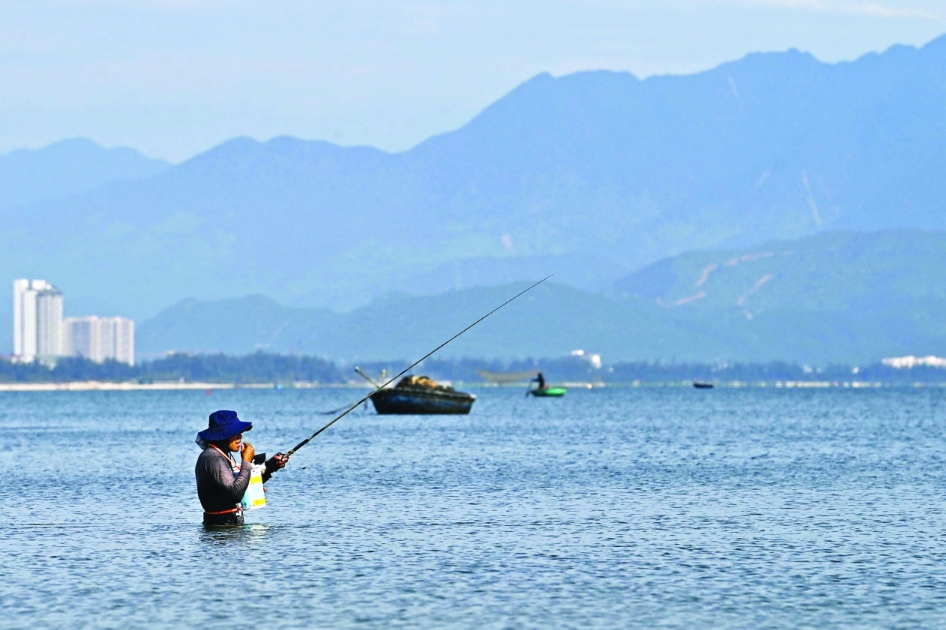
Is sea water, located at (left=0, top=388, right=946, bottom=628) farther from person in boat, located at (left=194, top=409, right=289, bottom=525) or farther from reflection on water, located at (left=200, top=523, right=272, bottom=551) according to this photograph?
person in boat, located at (left=194, top=409, right=289, bottom=525)

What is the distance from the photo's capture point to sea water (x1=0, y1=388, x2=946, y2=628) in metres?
30.3

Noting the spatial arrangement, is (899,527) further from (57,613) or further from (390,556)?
(57,613)

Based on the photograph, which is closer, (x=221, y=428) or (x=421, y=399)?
(x=221, y=428)

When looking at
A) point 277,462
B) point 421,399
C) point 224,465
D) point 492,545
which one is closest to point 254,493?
point 224,465

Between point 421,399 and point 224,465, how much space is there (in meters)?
113

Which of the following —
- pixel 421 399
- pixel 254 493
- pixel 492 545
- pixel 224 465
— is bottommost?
pixel 492 545

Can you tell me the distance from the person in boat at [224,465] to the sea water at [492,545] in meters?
1.09

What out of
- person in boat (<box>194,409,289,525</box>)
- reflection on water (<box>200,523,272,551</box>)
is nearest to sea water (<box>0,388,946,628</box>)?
reflection on water (<box>200,523,272,551</box>)

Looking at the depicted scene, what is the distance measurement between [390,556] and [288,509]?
1268 centimetres

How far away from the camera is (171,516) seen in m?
47.8

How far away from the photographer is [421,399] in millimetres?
153250

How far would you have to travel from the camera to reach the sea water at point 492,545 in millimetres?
30297

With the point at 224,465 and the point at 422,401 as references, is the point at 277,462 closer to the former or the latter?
the point at 224,465

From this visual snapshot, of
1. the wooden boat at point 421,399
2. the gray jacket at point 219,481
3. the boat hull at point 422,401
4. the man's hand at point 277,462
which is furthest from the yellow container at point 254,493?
the wooden boat at point 421,399
